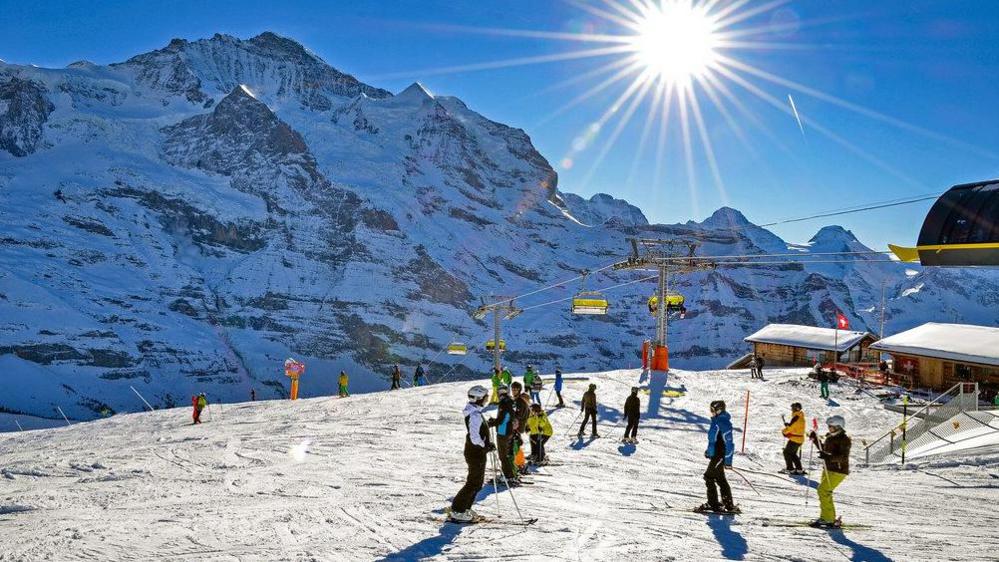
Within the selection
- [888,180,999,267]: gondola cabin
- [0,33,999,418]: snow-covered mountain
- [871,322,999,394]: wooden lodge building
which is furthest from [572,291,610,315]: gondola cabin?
[0,33,999,418]: snow-covered mountain

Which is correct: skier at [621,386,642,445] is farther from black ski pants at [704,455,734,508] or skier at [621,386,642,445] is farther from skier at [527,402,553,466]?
black ski pants at [704,455,734,508]

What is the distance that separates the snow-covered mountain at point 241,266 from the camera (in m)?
103

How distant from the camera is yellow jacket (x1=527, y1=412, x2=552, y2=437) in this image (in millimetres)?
12242

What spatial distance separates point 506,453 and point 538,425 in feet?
8.90

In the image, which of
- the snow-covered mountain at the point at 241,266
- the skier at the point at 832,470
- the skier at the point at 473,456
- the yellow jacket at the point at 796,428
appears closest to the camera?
the skier at the point at 473,456

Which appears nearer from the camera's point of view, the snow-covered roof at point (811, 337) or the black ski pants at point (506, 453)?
the black ski pants at point (506, 453)

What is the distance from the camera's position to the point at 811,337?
44500mm

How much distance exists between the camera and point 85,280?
112750mm

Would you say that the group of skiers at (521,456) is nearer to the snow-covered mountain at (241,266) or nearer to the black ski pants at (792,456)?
the black ski pants at (792,456)

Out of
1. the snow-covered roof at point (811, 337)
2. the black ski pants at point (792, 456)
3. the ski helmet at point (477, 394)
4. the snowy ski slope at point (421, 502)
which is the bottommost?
the snowy ski slope at point (421, 502)

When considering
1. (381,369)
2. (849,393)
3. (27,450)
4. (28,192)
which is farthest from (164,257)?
(849,393)

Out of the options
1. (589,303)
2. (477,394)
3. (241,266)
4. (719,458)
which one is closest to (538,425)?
(719,458)

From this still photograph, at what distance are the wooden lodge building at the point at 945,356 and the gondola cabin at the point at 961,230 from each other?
22.4m

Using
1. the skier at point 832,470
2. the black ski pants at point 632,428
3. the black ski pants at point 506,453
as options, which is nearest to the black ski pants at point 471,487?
the black ski pants at point 506,453
